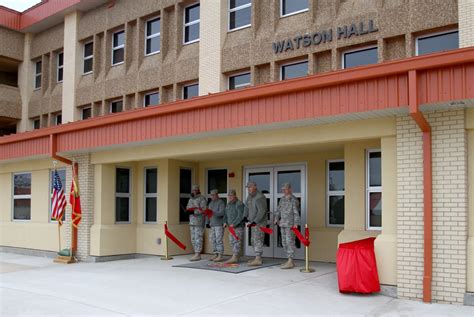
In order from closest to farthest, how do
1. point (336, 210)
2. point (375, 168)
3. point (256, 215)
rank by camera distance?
1. point (375, 168)
2. point (256, 215)
3. point (336, 210)

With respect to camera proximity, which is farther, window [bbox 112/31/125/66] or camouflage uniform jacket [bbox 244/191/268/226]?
window [bbox 112/31/125/66]

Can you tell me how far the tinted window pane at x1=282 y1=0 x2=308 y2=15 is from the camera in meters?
14.7

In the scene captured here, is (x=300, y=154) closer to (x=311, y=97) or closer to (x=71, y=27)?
(x=311, y=97)

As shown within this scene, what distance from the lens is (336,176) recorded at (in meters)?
12.5

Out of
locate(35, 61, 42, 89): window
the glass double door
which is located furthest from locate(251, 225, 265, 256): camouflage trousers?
locate(35, 61, 42, 89): window

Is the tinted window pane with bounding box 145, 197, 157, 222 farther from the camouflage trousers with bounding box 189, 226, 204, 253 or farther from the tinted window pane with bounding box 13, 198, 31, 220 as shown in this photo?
the tinted window pane with bounding box 13, 198, 31, 220

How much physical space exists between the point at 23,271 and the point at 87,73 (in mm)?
11239

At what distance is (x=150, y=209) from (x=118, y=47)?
8.36m

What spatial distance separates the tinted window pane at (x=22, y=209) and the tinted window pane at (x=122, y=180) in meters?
4.08

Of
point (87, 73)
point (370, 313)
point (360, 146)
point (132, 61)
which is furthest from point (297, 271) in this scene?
point (87, 73)

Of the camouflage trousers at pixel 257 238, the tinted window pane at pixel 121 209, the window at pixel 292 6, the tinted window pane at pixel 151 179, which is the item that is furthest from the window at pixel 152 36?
the camouflage trousers at pixel 257 238

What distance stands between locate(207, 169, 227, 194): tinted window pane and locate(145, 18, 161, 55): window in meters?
5.98

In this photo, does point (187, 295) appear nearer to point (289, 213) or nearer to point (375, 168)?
point (289, 213)

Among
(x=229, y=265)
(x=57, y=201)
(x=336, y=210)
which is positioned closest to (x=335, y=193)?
(x=336, y=210)
